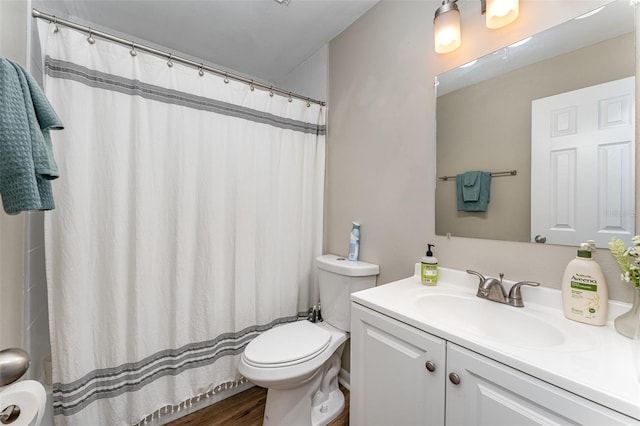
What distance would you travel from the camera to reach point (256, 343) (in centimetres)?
130

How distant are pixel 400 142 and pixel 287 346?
1209 mm

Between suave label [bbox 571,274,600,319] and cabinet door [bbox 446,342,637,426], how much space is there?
0.39m

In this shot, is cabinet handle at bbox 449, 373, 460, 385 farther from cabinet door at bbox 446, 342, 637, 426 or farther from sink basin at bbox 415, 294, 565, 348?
sink basin at bbox 415, 294, 565, 348

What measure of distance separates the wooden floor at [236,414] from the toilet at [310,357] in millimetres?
156

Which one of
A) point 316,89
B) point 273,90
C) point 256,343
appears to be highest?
point 316,89

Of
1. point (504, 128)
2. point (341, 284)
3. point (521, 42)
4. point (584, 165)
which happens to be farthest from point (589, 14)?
point (341, 284)

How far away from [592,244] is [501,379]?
571mm

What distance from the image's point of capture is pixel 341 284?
1.52 metres

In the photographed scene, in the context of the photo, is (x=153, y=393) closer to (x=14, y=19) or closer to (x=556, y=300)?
(x=14, y=19)

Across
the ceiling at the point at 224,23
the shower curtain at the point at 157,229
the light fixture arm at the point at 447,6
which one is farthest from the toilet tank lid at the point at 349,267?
the ceiling at the point at 224,23

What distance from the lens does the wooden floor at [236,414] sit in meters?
1.41

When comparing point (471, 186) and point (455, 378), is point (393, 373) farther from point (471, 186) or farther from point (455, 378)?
point (471, 186)

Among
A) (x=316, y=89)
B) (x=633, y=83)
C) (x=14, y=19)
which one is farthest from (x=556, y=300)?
(x=14, y=19)

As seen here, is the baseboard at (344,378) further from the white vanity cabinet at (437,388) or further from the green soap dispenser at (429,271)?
the green soap dispenser at (429,271)
